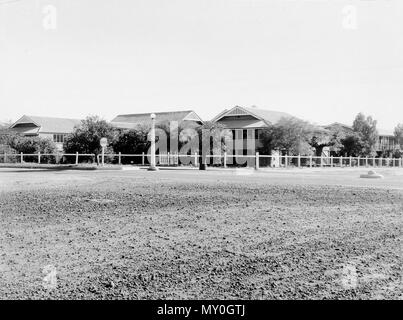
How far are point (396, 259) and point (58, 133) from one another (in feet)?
111

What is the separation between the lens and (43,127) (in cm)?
3500

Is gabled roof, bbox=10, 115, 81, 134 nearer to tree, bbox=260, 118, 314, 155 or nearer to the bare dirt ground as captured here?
tree, bbox=260, 118, 314, 155

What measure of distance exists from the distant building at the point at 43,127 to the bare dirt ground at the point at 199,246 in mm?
24312

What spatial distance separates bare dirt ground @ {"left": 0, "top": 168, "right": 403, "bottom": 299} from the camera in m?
4.86

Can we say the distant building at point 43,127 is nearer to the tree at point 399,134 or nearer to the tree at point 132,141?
the tree at point 132,141

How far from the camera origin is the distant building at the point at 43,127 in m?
33.0

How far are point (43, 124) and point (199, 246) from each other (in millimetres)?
→ 31299

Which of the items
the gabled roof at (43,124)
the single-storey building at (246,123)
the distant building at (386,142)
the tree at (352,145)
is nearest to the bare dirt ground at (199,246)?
the gabled roof at (43,124)

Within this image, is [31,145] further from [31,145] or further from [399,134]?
[399,134]

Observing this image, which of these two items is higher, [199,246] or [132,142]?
[132,142]

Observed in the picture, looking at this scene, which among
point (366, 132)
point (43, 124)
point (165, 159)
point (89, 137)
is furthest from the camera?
point (366, 132)

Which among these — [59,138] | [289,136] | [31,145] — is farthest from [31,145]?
[289,136]
